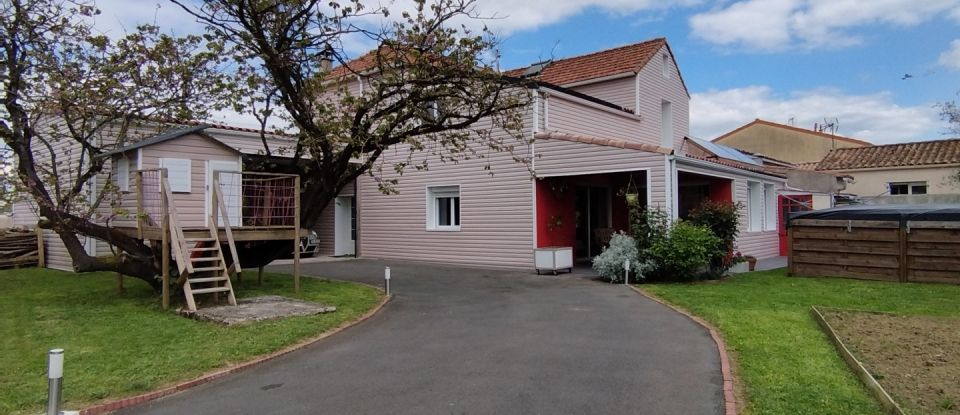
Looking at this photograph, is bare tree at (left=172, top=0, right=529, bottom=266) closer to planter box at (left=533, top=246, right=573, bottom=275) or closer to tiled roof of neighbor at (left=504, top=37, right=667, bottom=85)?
planter box at (left=533, top=246, right=573, bottom=275)

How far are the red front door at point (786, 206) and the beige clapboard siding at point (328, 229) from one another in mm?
14961

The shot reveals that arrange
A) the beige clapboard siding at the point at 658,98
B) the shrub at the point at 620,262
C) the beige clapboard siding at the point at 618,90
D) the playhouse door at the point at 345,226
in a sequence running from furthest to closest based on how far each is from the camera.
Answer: the playhouse door at the point at 345,226, the beige clapboard siding at the point at 658,98, the beige clapboard siding at the point at 618,90, the shrub at the point at 620,262

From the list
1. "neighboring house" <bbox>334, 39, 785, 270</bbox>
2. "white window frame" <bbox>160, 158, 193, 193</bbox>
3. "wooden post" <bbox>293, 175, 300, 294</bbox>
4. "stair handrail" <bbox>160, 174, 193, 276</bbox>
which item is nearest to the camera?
"stair handrail" <bbox>160, 174, 193, 276</bbox>

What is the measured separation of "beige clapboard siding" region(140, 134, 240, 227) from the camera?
566 inches

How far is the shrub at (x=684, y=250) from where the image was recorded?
12.6m

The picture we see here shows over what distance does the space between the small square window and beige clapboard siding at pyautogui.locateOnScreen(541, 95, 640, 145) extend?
3.81m

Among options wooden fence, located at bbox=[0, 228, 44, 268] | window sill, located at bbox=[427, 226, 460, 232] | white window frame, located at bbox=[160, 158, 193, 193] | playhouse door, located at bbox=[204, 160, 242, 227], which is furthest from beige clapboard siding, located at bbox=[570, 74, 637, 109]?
wooden fence, located at bbox=[0, 228, 44, 268]

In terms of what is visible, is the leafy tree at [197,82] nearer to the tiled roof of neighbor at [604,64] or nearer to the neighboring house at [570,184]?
the neighboring house at [570,184]

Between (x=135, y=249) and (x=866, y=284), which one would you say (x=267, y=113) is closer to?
(x=135, y=249)

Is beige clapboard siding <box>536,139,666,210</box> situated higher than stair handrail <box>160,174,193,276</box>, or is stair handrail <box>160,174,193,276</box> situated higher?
beige clapboard siding <box>536,139,666,210</box>

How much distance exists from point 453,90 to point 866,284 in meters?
9.11

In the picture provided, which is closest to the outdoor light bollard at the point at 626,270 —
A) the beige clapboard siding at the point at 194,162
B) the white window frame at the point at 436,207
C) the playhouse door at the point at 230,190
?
the white window frame at the point at 436,207

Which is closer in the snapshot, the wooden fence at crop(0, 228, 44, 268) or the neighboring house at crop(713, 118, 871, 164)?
the wooden fence at crop(0, 228, 44, 268)

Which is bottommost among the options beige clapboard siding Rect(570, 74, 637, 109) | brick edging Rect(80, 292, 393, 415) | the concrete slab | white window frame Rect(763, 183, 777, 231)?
brick edging Rect(80, 292, 393, 415)
